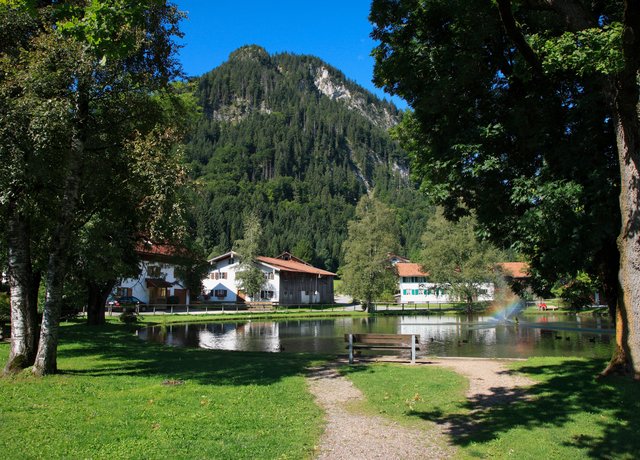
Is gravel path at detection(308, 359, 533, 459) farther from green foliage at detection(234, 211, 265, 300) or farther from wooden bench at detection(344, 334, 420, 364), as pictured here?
green foliage at detection(234, 211, 265, 300)

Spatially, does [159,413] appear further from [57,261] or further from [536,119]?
[536,119]

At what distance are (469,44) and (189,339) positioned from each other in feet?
73.5

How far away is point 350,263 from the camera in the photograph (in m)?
60.9

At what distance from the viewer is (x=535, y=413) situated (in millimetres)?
8133

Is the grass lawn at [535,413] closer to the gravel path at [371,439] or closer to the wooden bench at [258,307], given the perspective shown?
the gravel path at [371,439]

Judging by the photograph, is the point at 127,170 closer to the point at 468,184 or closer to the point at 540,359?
the point at 468,184

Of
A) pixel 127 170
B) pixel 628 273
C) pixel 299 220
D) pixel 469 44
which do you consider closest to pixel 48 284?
pixel 127 170

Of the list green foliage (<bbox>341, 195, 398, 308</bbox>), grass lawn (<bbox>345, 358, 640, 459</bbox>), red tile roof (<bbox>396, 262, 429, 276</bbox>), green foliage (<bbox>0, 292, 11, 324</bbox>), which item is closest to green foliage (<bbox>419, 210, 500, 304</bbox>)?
green foliage (<bbox>341, 195, 398, 308</bbox>)

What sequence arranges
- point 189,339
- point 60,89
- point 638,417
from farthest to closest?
1. point 189,339
2. point 60,89
3. point 638,417

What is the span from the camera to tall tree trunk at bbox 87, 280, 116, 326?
29703 mm

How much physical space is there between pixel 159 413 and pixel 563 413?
265 inches

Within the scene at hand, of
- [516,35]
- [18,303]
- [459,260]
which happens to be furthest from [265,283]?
[516,35]

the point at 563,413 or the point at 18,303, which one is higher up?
the point at 18,303

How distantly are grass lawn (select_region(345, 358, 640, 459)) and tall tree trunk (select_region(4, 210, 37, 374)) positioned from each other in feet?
25.8
